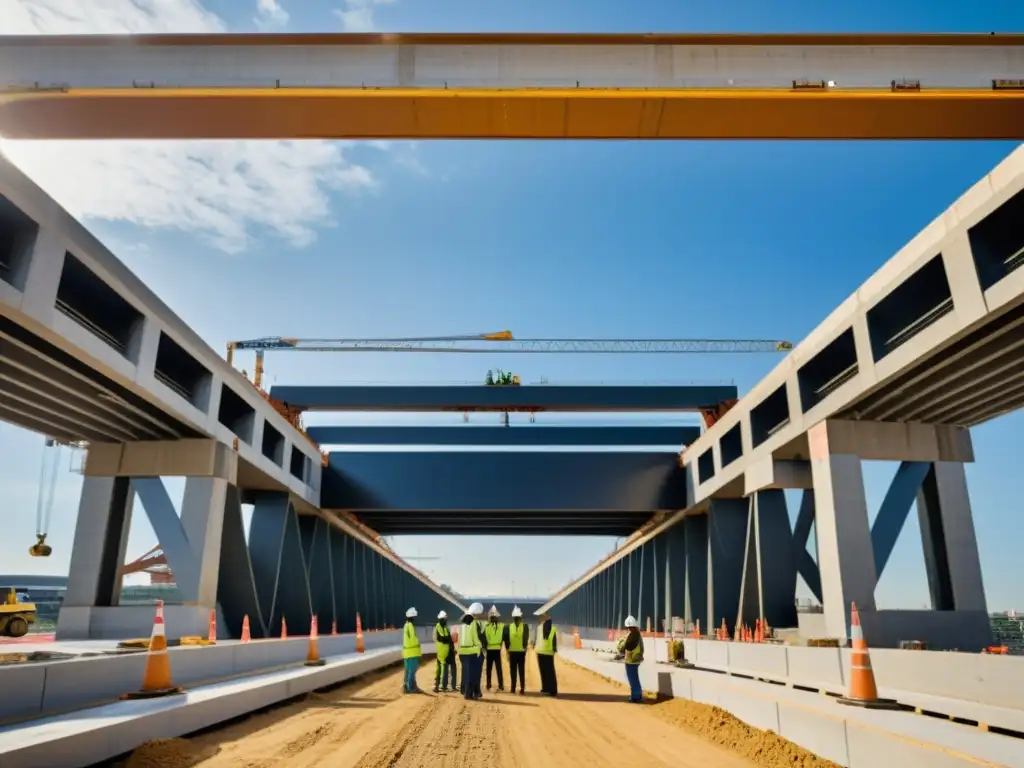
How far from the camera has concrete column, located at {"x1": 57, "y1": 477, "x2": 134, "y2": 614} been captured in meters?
20.6

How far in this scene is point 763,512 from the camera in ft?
78.2

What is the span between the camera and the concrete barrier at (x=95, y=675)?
7688mm

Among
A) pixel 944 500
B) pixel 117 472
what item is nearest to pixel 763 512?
pixel 944 500

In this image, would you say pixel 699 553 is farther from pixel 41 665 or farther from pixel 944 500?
pixel 41 665

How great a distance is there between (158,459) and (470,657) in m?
12.2

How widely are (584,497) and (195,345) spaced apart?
19156 millimetres

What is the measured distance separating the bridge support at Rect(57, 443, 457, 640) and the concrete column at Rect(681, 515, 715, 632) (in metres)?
16.4

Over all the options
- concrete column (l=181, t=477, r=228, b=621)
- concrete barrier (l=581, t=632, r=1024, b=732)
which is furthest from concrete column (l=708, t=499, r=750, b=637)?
concrete column (l=181, t=477, r=228, b=621)

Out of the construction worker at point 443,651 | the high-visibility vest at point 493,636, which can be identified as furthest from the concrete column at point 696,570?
the construction worker at point 443,651

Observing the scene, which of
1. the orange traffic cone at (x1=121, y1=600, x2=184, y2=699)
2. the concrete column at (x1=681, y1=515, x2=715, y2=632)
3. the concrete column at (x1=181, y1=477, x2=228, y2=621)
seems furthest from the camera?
the concrete column at (x1=681, y1=515, x2=715, y2=632)

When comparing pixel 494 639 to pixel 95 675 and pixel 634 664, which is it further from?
pixel 95 675

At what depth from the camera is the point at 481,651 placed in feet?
48.8

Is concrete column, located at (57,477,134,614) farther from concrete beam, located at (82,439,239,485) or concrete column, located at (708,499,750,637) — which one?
concrete column, located at (708,499,750,637)

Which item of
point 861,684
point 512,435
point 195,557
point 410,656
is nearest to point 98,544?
point 195,557
